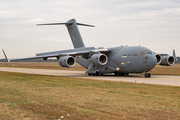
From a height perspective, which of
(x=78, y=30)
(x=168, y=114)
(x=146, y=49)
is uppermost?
(x=78, y=30)

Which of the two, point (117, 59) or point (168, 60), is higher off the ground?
point (117, 59)

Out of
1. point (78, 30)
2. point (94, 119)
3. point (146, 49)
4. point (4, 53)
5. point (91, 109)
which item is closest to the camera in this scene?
point (94, 119)

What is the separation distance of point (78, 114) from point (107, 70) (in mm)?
22156

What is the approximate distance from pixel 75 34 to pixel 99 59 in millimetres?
8262

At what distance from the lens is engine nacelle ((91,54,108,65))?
2720 centimetres

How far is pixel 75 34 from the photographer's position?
33.9 m

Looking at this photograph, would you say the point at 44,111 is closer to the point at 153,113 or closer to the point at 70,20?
Answer: the point at 153,113

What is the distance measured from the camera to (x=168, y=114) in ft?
24.3

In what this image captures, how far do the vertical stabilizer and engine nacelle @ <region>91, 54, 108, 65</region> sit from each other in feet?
20.1

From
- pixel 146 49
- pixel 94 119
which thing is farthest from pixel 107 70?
pixel 94 119

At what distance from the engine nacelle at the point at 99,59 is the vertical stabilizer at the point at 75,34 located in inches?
242

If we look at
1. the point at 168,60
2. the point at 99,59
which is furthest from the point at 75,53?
the point at 168,60

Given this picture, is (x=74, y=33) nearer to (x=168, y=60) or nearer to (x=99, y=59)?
(x=99, y=59)

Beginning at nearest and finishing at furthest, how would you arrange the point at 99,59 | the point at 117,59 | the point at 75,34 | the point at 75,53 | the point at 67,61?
the point at 67,61 → the point at 99,59 → the point at 117,59 → the point at 75,53 → the point at 75,34
